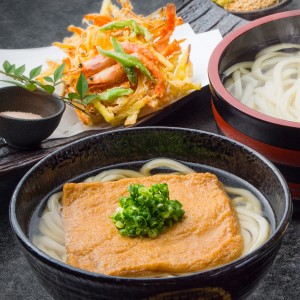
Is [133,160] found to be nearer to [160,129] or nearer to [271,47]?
[160,129]

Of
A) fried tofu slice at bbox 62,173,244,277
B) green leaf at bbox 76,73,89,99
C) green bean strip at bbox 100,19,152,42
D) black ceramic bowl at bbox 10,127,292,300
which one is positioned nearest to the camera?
black ceramic bowl at bbox 10,127,292,300

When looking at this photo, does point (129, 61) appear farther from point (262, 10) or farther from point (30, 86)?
point (262, 10)

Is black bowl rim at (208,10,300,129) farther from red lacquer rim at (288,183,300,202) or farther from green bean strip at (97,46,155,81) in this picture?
green bean strip at (97,46,155,81)

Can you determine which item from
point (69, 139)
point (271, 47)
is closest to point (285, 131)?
point (271, 47)

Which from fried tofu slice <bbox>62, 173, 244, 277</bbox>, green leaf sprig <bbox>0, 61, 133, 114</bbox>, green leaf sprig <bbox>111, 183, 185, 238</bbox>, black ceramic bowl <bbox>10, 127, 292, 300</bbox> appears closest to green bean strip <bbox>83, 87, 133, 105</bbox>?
green leaf sprig <bbox>0, 61, 133, 114</bbox>

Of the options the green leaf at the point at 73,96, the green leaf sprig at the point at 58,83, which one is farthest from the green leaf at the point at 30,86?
the green leaf at the point at 73,96

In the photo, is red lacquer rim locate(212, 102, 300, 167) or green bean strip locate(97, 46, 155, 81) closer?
red lacquer rim locate(212, 102, 300, 167)

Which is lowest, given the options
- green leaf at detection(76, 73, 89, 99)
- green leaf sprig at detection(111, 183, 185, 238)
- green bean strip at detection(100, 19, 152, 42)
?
green leaf at detection(76, 73, 89, 99)
